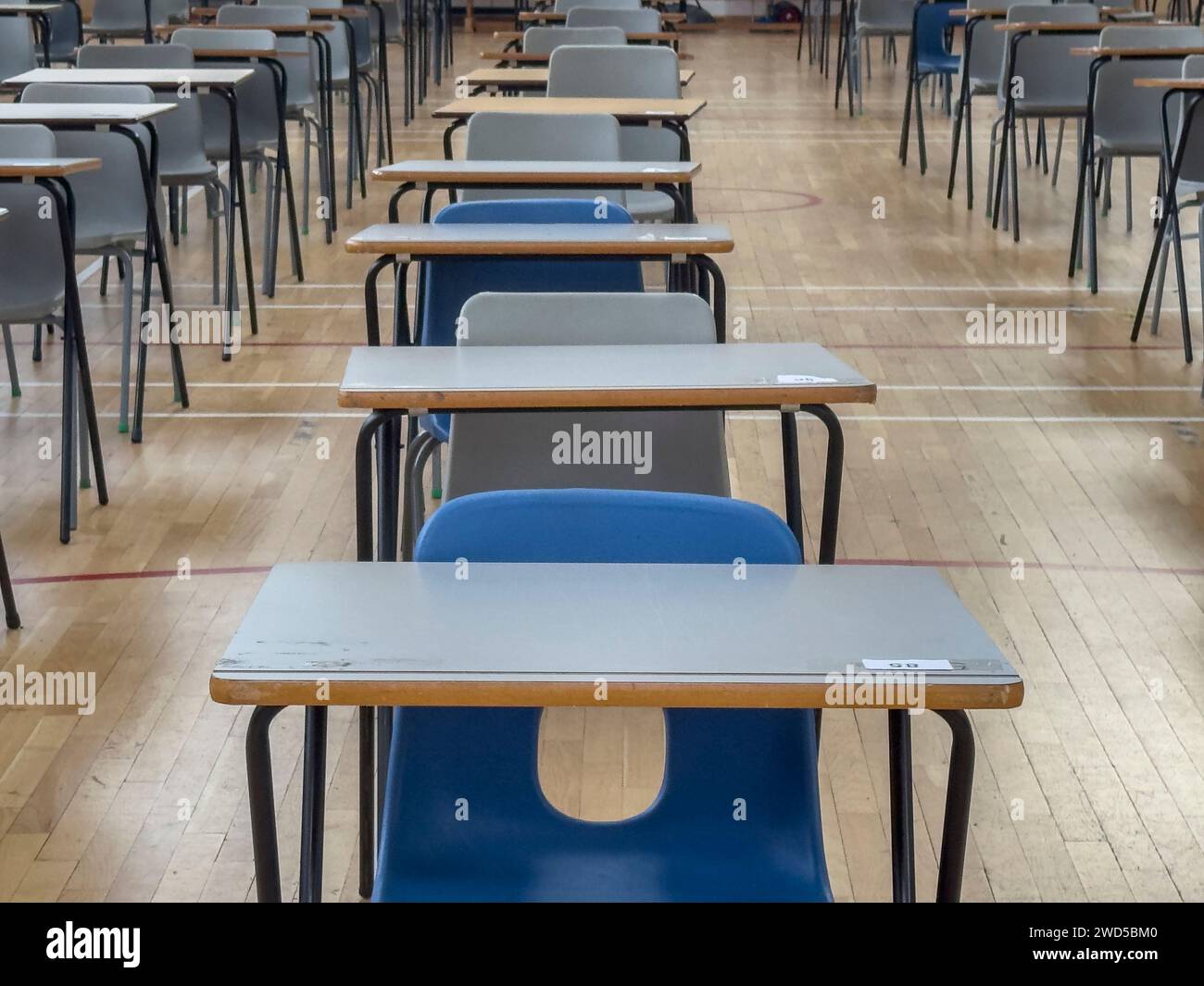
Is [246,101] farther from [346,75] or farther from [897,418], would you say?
[897,418]

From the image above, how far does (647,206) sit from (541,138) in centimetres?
67

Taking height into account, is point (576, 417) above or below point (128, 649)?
above

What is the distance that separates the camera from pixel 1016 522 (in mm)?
3891

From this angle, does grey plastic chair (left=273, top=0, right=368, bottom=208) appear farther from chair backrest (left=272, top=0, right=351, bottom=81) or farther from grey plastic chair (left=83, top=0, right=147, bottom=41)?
grey plastic chair (left=83, top=0, right=147, bottom=41)

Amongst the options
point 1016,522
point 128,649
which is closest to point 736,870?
point 128,649

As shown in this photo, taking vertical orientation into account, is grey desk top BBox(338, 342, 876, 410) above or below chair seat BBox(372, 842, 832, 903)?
above

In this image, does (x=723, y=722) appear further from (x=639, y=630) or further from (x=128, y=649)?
(x=128, y=649)

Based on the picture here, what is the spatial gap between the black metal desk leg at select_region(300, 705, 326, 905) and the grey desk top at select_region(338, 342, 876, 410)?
762 mm

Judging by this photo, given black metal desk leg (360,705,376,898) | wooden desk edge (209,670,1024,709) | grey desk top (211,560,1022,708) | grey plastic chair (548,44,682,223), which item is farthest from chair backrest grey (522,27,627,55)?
wooden desk edge (209,670,1024,709)

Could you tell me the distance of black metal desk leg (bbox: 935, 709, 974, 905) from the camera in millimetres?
1435

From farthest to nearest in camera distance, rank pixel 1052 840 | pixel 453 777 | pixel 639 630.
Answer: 1. pixel 1052 840
2. pixel 453 777
3. pixel 639 630

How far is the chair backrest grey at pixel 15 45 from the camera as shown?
7695 mm

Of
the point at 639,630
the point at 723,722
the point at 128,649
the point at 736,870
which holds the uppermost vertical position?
the point at 639,630
